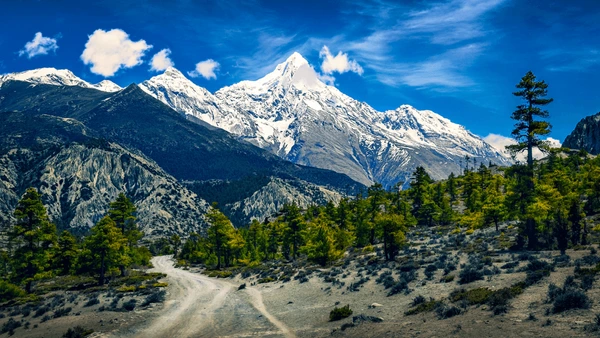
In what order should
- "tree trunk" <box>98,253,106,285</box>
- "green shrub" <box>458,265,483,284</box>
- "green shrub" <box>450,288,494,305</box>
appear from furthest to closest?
"tree trunk" <box>98,253,106,285</box>
"green shrub" <box>458,265,483,284</box>
"green shrub" <box>450,288,494,305</box>

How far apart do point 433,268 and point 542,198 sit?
14756 millimetres

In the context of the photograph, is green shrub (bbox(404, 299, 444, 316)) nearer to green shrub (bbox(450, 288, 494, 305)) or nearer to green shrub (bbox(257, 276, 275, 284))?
green shrub (bbox(450, 288, 494, 305))

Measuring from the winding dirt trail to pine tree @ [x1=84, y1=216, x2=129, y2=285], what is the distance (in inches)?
503

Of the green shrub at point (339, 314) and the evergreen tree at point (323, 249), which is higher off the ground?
the evergreen tree at point (323, 249)

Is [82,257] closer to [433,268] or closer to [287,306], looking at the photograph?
[287,306]

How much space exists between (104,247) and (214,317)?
29.4 meters

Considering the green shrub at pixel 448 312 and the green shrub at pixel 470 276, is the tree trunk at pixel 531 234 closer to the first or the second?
the green shrub at pixel 470 276

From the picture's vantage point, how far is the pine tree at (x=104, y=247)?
5412 cm

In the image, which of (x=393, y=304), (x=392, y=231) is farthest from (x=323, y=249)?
(x=393, y=304)

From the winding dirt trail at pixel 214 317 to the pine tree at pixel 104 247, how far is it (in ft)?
41.9

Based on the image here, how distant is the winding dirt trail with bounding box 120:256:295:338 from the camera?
89.8ft

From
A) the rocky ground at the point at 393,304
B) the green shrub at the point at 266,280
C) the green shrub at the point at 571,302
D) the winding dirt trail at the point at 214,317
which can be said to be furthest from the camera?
the green shrub at the point at 266,280

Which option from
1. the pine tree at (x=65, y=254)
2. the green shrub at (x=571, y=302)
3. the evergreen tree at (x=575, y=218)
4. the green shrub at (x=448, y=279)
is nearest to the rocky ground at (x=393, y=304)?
the green shrub at (x=571, y=302)

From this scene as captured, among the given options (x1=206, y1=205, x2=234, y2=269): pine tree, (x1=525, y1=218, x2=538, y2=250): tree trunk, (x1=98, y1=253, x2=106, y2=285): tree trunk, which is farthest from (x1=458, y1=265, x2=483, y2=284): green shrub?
(x1=206, y1=205, x2=234, y2=269): pine tree
